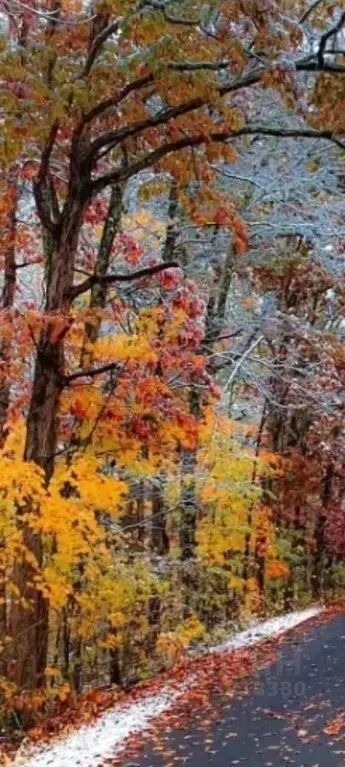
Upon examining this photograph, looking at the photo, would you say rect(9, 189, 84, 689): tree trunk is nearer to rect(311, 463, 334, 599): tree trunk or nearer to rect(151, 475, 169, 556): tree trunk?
rect(151, 475, 169, 556): tree trunk

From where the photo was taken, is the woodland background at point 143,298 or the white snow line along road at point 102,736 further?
the white snow line along road at point 102,736

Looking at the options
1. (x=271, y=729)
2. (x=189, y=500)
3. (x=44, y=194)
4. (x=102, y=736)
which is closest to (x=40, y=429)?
(x=44, y=194)

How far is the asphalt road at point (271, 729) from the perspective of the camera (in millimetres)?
7043

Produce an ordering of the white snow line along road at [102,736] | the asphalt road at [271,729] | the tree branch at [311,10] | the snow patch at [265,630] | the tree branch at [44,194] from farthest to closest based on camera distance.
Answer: the snow patch at [265,630] < the tree branch at [44,194] < the white snow line along road at [102,736] < the asphalt road at [271,729] < the tree branch at [311,10]

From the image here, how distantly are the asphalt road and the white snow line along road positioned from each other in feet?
1.25

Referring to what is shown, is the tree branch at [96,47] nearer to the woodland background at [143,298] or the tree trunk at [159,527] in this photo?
the woodland background at [143,298]

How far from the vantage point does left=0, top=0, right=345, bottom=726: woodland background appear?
705 centimetres

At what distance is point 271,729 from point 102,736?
5.35ft

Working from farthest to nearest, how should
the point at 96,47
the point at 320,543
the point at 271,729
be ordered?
the point at 320,543, the point at 271,729, the point at 96,47

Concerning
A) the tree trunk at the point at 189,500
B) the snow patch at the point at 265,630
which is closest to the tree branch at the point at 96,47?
the tree trunk at the point at 189,500

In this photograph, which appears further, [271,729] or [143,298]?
[143,298]

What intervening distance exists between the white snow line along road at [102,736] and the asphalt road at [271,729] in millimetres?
381

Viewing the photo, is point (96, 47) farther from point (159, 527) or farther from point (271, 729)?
point (159, 527)

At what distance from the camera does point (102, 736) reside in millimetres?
8250
